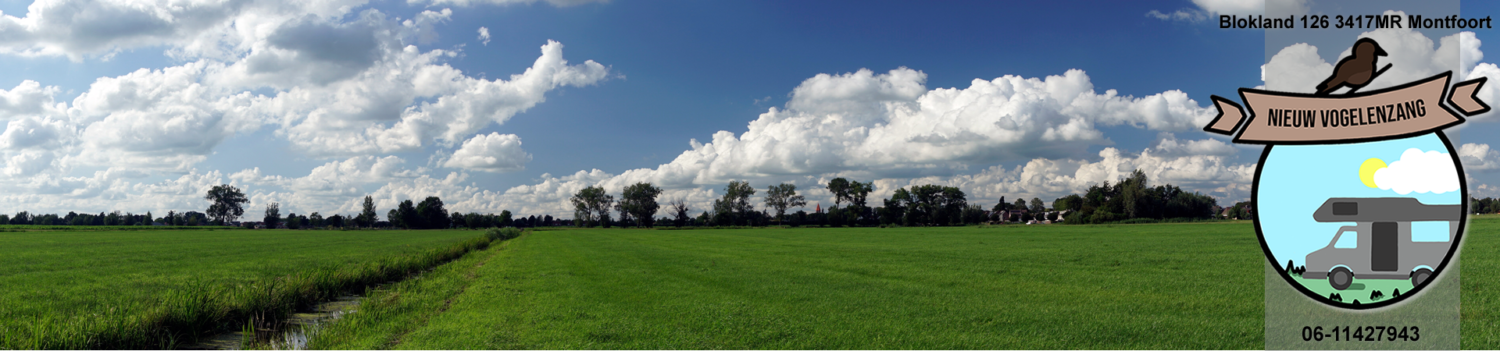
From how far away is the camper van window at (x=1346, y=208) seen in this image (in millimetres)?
4555

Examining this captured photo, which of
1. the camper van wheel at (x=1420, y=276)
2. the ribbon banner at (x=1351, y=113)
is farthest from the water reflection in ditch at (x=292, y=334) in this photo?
the camper van wheel at (x=1420, y=276)

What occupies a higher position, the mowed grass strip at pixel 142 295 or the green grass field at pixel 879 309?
the green grass field at pixel 879 309

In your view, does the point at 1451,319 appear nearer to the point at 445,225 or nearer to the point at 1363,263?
the point at 1363,263

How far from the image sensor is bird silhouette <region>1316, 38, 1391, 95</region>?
4664 mm

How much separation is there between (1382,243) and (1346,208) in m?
0.35

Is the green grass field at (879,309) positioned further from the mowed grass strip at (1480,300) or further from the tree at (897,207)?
the tree at (897,207)

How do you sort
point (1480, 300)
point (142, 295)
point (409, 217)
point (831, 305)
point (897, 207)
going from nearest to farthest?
1. point (1480, 300)
2. point (831, 305)
3. point (142, 295)
4. point (897, 207)
5. point (409, 217)

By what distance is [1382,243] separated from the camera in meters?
4.54

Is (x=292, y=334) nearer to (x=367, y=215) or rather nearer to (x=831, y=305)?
(x=831, y=305)

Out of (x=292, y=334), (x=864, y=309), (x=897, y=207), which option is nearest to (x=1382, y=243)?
(x=864, y=309)

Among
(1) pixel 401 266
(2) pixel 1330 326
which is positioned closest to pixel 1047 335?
(2) pixel 1330 326

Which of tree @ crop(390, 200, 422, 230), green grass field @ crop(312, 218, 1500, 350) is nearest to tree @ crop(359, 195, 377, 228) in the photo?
tree @ crop(390, 200, 422, 230)

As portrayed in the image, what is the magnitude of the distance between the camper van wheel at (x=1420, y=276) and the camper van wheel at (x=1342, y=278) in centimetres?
42

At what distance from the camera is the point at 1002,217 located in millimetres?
179375
